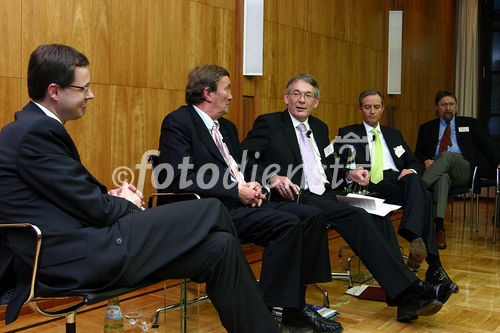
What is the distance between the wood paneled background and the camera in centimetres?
345

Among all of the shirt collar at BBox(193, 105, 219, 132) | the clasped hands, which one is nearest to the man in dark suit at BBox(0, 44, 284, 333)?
the clasped hands

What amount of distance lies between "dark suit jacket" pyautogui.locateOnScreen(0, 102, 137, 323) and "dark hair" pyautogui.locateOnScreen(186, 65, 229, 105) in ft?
Answer: 4.46

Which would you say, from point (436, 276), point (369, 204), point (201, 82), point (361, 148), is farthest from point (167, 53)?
point (436, 276)

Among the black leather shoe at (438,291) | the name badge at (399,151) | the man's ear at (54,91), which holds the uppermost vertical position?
the man's ear at (54,91)

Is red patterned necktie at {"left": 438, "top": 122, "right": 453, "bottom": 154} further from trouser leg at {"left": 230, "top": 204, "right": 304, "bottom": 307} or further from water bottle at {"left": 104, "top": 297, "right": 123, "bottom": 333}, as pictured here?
water bottle at {"left": 104, "top": 297, "right": 123, "bottom": 333}

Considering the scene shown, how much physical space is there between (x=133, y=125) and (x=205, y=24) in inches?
44.2

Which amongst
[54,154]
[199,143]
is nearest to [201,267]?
[54,154]

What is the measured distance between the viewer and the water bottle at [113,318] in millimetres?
2754

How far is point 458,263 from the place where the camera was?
4.79 m

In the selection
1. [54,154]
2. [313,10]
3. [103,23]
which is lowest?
[54,154]

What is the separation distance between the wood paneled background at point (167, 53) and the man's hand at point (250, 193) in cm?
115

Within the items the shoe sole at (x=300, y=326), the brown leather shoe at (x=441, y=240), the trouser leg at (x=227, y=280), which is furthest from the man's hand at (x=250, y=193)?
the brown leather shoe at (x=441, y=240)

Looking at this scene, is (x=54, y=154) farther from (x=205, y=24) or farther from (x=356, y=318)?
(x=205, y=24)

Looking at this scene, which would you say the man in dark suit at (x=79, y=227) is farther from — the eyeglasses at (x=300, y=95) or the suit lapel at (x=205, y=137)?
the eyeglasses at (x=300, y=95)
